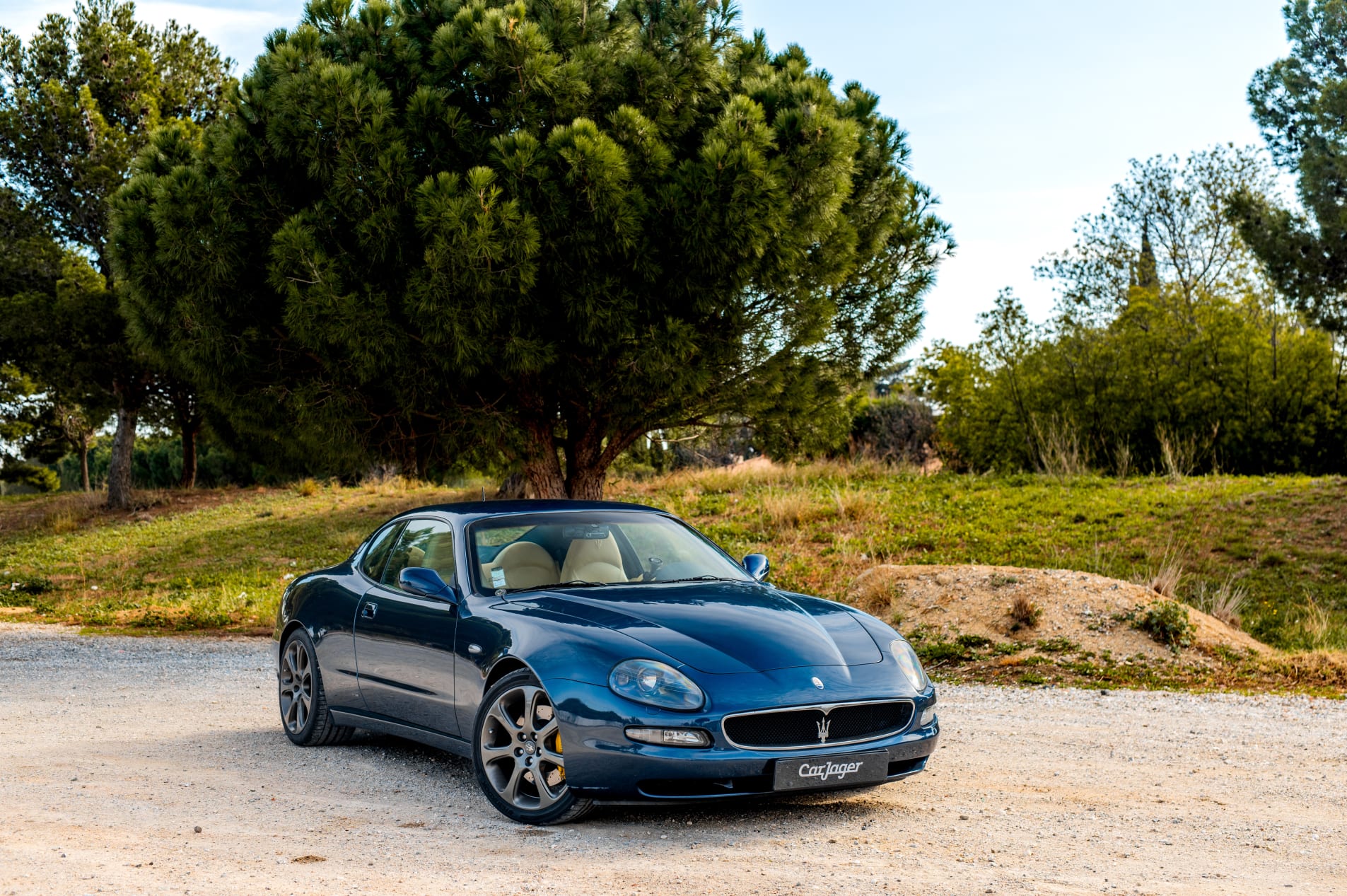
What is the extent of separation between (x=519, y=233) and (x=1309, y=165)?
10886 mm

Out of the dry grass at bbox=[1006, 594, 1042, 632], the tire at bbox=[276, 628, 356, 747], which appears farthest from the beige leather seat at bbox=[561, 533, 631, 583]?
the dry grass at bbox=[1006, 594, 1042, 632]

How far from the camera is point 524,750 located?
5.83m

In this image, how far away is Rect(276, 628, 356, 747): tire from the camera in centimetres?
774

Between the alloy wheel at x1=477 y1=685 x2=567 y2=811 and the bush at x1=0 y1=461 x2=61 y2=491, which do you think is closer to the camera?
the alloy wheel at x1=477 y1=685 x2=567 y2=811

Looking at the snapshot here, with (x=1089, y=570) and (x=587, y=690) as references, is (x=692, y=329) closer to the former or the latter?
(x=1089, y=570)

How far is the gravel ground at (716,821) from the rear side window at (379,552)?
1.09 metres

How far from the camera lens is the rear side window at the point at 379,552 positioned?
7656mm

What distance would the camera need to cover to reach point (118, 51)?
30.1 m

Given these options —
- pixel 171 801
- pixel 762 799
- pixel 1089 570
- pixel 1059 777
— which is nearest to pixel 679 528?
pixel 762 799

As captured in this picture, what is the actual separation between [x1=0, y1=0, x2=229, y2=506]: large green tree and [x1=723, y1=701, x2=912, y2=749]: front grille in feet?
86.1

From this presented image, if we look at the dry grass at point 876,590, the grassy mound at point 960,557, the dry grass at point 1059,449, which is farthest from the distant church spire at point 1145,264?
the dry grass at point 876,590

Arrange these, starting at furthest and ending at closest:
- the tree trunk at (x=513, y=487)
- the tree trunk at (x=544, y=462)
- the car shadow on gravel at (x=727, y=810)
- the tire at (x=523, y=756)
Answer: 1. the tree trunk at (x=513, y=487)
2. the tree trunk at (x=544, y=462)
3. the car shadow on gravel at (x=727, y=810)
4. the tire at (x=523, y=756)

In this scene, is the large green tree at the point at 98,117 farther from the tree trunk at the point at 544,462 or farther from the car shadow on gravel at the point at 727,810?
the car shadow on gravel at the point at 727,810

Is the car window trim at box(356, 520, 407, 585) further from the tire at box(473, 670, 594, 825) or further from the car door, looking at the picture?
the tire at box(473, 670, 594, 825)
